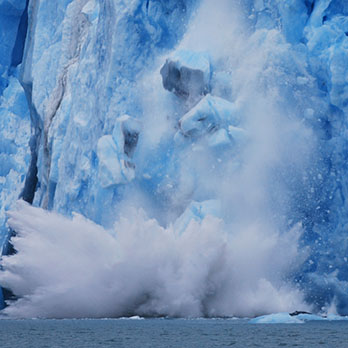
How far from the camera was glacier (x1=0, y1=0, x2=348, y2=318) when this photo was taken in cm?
1712

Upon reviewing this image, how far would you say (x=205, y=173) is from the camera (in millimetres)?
17828

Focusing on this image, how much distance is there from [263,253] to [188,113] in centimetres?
402

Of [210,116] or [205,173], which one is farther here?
[205,173]

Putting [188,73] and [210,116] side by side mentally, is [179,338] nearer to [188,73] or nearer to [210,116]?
[210,116]

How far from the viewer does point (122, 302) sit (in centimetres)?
1781

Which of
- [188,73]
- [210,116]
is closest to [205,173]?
[210,116]

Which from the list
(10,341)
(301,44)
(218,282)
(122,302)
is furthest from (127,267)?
(301,44)

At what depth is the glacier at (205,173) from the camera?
17.1 m

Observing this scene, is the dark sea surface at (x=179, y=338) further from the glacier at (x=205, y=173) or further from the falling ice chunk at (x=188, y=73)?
the falling ice chunk at (x=188, y=73)

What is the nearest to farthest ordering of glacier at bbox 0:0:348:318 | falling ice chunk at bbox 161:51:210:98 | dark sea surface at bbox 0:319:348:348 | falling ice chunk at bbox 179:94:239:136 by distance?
dark sea surface at bbox 0:319:348:348 → glacier at bbox 0:0:348:318 → falling ice chunk at bbox 179:94:239:136 → falling ice chunk at bbox 161:51:210:98

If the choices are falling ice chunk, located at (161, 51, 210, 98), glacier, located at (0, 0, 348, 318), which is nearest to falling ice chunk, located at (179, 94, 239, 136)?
glacier, located at (0, 0, 348, 318)

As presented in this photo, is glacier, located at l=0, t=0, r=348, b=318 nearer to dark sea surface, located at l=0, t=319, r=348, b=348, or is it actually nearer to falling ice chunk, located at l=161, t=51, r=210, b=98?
falling ice chunk, located at l=161, t=51, r=210, b=98

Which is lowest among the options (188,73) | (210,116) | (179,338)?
(179,338)

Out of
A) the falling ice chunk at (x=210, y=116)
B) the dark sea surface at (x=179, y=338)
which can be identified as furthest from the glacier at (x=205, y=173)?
the dark sea surface at (x=179, y=338)
